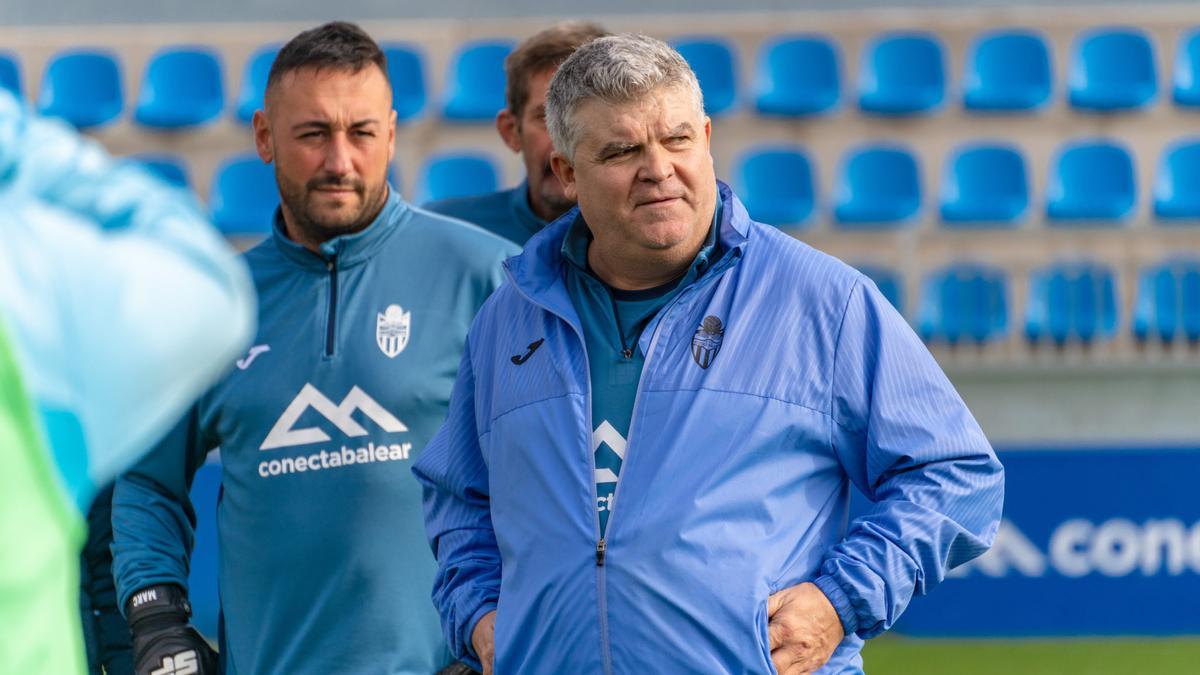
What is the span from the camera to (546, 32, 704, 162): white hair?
272 centimetres

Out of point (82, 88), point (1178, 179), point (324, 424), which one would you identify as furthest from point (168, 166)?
point (324, 424)

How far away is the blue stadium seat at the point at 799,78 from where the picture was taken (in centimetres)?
1114

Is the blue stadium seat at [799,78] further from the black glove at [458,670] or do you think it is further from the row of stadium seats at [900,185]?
the black glove at [458,670]

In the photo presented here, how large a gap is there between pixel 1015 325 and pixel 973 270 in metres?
0.46

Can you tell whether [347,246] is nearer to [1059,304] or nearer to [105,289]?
[105,289]

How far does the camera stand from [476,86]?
11.3m

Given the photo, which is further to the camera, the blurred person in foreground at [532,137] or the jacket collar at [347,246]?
the blurred person in foreground at [532,137]

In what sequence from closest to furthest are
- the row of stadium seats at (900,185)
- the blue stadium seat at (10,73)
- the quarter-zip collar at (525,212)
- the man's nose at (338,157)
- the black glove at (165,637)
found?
the black glove at (165,637), the man's nose at (338,157), the quarter-zip collar at (525,212), the row of stadium seats at (900,185), the blue stadium seat at (10,73)

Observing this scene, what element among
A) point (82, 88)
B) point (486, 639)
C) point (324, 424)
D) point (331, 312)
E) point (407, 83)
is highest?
point (82, 88)

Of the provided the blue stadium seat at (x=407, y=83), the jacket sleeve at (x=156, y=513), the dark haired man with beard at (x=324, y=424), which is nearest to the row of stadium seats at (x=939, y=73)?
the blue stadium seat at (x=407, y=83)

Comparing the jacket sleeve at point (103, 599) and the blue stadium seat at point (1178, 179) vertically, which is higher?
the blue stadium seat at point (1178, 179)

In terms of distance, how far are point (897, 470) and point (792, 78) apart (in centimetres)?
893

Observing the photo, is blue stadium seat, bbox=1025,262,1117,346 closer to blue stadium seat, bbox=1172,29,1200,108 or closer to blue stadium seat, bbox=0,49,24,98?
blue stadium seat, bbox=1172,29,1200,108

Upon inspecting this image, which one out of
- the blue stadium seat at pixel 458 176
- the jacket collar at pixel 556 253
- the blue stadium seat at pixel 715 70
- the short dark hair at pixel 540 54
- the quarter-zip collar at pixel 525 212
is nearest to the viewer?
the jacket collar at pixel 556 253
